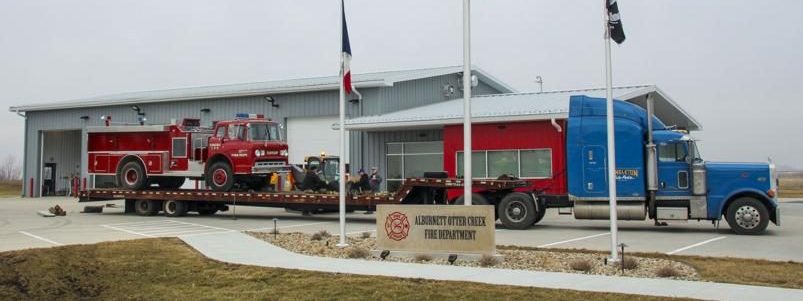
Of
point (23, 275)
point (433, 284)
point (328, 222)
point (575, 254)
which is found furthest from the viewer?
point (328, 222)

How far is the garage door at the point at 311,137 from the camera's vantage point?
3416 cm

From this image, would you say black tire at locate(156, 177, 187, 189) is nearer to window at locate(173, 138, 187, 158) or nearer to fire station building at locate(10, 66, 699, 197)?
window at locate(173, 138, 187, 158)

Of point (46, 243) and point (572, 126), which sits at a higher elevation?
point (572, 126)

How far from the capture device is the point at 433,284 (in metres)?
9.66

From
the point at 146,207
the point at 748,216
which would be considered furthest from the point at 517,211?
the point at 146,207

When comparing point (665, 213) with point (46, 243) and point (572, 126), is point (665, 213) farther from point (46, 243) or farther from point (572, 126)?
point (46, 243)

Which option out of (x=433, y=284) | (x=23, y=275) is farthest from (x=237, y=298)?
(x=23, y=275)

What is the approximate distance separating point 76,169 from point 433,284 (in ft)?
156

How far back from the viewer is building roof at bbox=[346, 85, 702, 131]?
2692 centimetres

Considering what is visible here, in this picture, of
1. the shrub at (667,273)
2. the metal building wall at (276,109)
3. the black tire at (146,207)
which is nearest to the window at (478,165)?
the metal building wall at (276,109)

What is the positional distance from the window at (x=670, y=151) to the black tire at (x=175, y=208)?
16155 millimetres

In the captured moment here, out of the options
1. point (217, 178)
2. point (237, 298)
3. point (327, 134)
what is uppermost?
point (327, 134)

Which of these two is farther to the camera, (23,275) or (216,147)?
(216,147)

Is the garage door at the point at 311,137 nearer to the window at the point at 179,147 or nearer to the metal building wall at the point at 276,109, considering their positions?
the metal building wall at the point at 276,109
